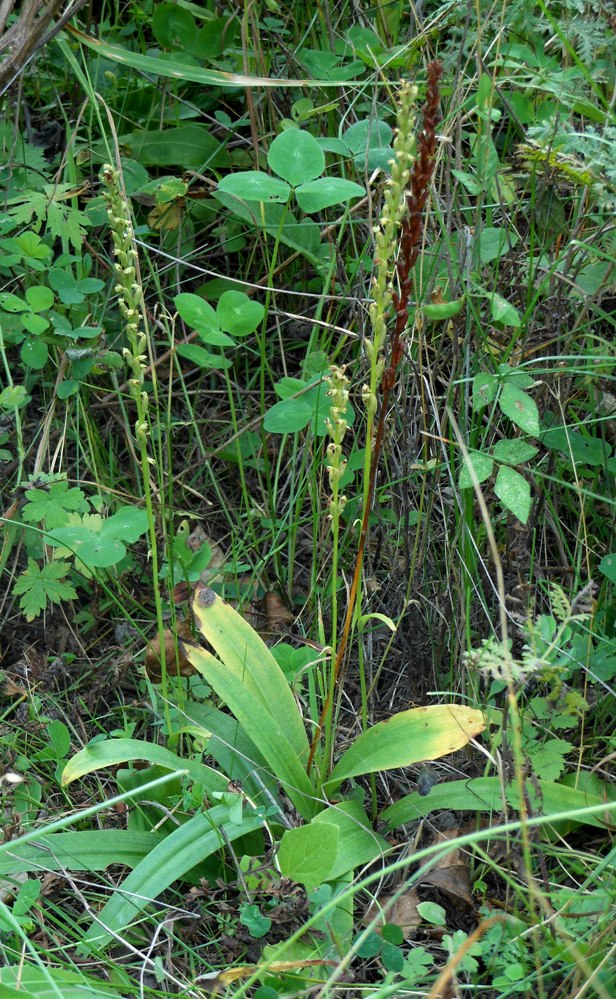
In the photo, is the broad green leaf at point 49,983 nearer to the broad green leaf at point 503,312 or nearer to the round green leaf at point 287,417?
the round green leaf at point 287,417

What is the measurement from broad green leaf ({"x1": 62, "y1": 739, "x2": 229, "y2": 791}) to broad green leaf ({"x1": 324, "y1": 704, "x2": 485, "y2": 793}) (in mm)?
243

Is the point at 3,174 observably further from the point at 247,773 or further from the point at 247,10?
the point at 247,773

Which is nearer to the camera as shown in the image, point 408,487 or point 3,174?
point 408,487

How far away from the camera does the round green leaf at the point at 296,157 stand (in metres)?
2.02

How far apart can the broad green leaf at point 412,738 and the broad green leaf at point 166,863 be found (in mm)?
212

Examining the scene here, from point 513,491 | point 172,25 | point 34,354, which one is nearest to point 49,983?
point 513,491

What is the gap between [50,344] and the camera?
241 centimetres

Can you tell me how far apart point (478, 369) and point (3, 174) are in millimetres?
1440

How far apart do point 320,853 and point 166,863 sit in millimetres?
293

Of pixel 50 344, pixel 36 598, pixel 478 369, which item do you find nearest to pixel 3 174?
pixel 50 344

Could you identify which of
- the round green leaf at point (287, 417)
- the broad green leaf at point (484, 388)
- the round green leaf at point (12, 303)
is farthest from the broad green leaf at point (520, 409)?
the round green leaf at point (12, 303)

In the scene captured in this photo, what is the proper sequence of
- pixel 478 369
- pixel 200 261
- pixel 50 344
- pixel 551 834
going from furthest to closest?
pixel 200 261 → pixel 50 344 → pixel 478 369 → pixel 551 834

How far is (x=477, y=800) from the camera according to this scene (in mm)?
1655

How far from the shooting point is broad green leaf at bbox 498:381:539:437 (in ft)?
5.49
